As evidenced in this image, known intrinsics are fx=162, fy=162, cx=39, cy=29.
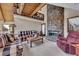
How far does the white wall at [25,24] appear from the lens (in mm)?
2494

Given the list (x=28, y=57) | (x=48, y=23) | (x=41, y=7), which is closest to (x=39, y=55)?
(x=28, y=57)

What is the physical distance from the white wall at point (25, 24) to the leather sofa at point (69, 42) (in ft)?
1.31

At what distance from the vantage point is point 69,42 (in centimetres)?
246

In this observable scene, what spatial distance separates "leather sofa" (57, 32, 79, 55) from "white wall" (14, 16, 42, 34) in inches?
15.7

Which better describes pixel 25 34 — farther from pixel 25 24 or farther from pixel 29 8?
pixel 29 8

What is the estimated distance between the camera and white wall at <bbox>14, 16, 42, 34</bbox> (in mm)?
2494

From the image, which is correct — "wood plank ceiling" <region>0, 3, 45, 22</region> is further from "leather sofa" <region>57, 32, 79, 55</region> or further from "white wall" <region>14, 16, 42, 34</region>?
"leather sofa" <region>57, 32, 79, 55</region>

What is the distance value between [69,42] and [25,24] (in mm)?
728

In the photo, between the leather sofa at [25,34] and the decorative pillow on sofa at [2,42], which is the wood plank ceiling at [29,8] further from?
the decorative pillow on sofa at [2,42]

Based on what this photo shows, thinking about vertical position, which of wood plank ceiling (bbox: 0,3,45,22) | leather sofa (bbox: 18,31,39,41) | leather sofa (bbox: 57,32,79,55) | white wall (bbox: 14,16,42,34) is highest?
wood plank ceiling (bbox: 0,3,45,22)

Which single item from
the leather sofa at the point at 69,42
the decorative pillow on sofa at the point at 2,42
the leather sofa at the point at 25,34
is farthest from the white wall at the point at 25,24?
the leather sofa at the point at 69,42

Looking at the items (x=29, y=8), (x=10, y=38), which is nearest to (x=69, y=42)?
(x=29, y=8)

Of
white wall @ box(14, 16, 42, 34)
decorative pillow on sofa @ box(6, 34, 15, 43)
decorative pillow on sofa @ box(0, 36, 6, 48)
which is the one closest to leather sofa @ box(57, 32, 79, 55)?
white wall @ box(14, 16, 42, 34)

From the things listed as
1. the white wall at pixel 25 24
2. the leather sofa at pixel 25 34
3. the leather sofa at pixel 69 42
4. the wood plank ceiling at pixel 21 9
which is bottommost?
the leather sofa at pixel 69 42
